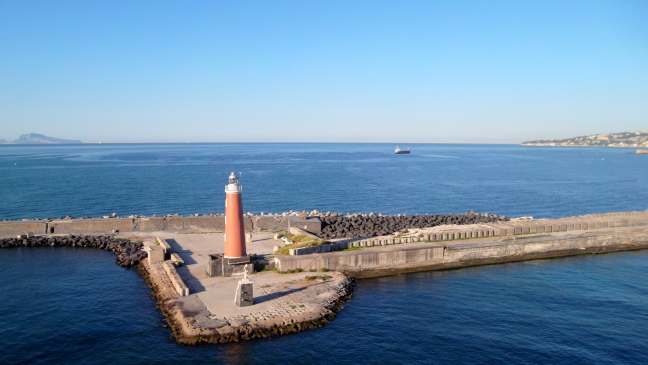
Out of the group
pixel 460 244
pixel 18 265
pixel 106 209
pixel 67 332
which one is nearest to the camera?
pixel 67 332

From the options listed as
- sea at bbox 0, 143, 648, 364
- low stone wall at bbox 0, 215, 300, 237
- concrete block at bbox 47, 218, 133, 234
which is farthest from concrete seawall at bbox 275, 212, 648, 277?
concrete block at bbox 47, 218, 133, 234

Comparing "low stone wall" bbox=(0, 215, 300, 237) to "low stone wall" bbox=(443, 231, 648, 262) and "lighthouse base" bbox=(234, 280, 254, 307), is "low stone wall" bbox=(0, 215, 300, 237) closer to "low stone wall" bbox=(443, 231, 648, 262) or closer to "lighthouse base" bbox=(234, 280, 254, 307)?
"low stone wall" bbox=(443, 231, 648, 262)

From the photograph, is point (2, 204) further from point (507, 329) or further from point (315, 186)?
point (507, 329)

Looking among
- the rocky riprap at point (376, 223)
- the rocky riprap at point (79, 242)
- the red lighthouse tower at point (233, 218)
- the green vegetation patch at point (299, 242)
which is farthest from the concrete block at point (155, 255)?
the rocky riprap at point (376, 223)

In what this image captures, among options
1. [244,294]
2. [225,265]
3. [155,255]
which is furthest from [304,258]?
[155,255]

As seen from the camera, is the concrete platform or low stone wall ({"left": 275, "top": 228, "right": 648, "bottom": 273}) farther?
low stone wall ({"left": 275, "top": 228, "right": 648, "bottom": 273})

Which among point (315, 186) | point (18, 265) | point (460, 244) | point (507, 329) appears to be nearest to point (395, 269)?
point (460, 244)

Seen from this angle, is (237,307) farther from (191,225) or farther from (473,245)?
(473,245)
